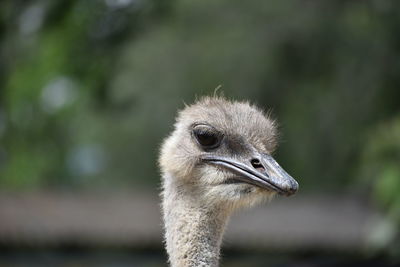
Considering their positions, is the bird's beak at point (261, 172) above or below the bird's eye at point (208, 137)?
below

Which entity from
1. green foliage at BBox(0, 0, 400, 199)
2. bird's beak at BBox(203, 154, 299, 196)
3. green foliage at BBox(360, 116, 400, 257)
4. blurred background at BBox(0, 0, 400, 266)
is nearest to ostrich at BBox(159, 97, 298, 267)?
bird's beak at BBox(203, 154, 299, 196)

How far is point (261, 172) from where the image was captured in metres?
3.89

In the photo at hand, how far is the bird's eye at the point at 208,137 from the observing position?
4.06 metres

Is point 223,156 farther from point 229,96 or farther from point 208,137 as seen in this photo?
point 229,96

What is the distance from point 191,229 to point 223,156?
1.08 feet

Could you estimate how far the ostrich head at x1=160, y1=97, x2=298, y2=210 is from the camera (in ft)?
12.9

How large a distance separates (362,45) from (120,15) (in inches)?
119

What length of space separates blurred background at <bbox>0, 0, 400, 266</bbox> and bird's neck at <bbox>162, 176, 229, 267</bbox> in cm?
344

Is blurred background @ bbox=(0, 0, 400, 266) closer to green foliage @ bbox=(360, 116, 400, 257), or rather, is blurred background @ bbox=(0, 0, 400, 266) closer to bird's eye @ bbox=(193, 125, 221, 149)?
green foliage @ bbox=(360, 116, 400, 257)

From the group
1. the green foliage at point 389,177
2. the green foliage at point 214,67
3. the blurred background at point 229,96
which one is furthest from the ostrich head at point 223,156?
the green foliage at point 214,67

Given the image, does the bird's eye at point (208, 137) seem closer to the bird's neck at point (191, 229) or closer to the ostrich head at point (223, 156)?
the ostrich head at point (223, 156)

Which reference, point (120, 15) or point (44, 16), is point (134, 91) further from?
point (44, 16)

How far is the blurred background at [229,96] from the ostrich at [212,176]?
335 cm

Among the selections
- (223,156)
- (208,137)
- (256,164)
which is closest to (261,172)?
(256,164)
